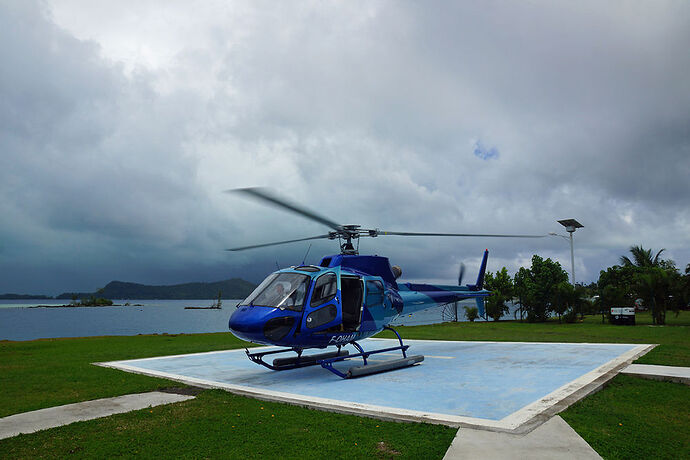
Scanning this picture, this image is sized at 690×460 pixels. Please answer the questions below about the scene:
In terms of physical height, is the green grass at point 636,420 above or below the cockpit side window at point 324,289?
below

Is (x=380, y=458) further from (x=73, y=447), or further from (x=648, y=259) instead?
(x=648, y=259)

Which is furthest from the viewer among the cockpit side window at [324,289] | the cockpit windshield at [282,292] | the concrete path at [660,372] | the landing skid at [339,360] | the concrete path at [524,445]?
the landing skid at [339,360]

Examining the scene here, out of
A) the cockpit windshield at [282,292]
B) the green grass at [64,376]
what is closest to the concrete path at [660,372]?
the cockpit windshield at [282,292]

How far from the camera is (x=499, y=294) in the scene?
42.6m

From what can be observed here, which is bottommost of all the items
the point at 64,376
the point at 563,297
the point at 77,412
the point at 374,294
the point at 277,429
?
the point at 64,376

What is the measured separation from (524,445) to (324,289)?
557 centimetres

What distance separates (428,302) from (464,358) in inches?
79.1

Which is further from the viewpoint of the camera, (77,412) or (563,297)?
(563,297)

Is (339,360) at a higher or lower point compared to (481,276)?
lower

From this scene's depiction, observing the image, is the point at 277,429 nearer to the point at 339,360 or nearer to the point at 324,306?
the point at 324,306

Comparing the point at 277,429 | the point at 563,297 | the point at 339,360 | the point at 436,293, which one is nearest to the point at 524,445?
the point at 277,429

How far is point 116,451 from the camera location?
504cm

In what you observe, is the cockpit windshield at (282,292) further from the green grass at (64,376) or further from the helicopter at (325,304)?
the green grass at (64,376)

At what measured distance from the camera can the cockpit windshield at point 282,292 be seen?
929 centimetres
